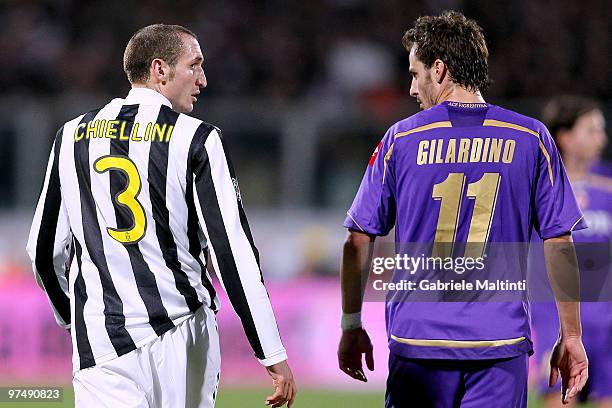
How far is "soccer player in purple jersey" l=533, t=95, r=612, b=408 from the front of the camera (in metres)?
6.08

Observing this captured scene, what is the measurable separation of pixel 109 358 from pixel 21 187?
744cm

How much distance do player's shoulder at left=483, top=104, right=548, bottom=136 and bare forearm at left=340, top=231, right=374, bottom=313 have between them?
0.61 m

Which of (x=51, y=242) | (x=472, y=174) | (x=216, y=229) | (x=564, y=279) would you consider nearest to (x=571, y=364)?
(x=564, y=279)

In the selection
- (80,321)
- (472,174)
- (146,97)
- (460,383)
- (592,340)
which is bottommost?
(592,340)

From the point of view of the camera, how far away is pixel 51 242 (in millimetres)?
3945

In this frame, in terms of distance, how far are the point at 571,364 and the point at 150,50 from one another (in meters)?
1.86

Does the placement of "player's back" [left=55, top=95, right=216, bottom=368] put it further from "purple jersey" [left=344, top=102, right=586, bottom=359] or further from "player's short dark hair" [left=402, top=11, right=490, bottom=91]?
"player's short dark hair" [left=402, top=11, right=490, bottom=91]

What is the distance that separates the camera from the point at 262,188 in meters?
10.9

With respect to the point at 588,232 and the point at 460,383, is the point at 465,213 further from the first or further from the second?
the point at 588,232

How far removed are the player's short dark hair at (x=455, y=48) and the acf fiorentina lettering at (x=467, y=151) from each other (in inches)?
9.7

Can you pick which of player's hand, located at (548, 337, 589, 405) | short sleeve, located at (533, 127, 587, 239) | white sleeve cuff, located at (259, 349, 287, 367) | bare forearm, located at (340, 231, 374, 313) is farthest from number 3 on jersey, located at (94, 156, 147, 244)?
player's hand, located at (548, 337, 589, 405)

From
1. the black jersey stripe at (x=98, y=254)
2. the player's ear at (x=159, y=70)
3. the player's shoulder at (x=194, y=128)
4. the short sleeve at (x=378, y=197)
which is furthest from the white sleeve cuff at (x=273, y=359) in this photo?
the player's ear at (x=159, y=70)

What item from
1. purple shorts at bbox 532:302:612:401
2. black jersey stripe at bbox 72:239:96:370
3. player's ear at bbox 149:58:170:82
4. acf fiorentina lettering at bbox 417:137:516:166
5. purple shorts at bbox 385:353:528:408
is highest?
player's ear at bbox 149:58:170:82

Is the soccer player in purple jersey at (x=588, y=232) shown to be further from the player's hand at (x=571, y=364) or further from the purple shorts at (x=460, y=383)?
the purple shorts at (x=460, y=383)
